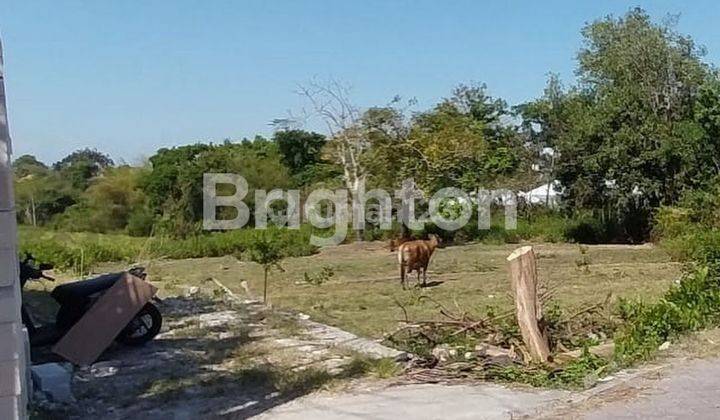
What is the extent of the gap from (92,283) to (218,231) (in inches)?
603

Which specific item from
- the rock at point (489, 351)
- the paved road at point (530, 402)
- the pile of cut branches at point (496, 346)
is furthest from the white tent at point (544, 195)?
the paved road at point (530, 402)

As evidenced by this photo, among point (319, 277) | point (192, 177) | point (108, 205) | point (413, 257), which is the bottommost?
point (319, 277)

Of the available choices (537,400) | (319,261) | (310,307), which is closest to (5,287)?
(537,400)

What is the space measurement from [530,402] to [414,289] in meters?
7.40

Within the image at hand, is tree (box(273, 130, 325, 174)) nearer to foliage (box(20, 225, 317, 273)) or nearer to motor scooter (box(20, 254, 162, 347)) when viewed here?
foliage (box(20, 225, 317, 273))

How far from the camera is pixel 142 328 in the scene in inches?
311

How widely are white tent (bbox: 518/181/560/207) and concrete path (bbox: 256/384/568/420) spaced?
65.0 feet

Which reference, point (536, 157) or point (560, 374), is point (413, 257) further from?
point (536, 157)

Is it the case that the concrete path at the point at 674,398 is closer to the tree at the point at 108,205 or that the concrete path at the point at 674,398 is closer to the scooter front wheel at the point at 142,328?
the scooter front wheel at the point at 142,328

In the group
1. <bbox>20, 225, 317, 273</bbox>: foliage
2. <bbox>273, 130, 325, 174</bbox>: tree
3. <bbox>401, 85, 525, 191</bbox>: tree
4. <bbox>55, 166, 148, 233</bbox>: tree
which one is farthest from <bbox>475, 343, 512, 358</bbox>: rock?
<bbox>273, 130, 325, 174</bbox>: tree

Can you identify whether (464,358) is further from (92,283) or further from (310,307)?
(310,307)

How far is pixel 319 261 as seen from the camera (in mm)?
18312

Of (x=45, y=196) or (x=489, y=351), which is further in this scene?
(x=45, y=196)

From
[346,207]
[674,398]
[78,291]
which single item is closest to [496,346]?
[674,398]
